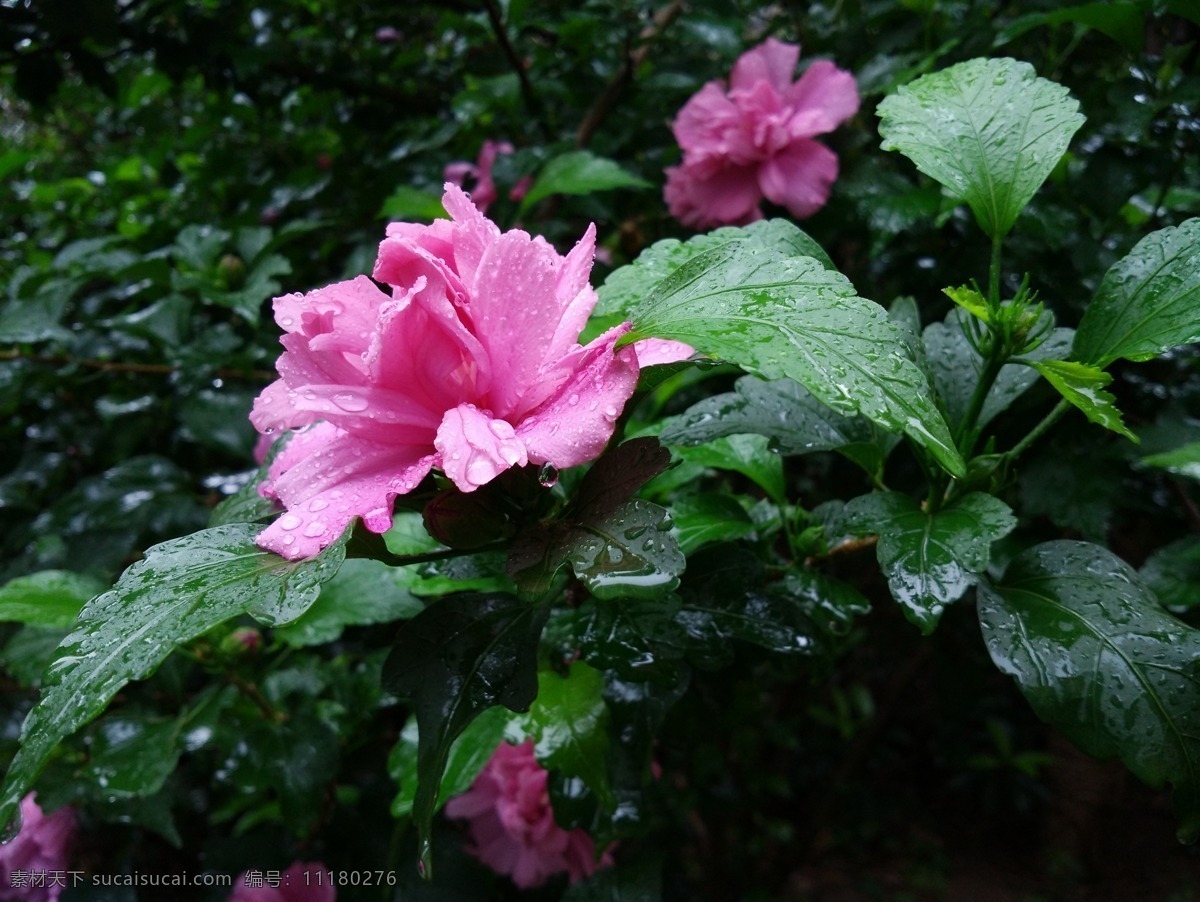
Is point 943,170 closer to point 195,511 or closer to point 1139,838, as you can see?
point 195,511

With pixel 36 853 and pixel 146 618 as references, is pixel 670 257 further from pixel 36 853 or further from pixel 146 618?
pixel 36 853

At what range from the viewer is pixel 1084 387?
1.54 ft

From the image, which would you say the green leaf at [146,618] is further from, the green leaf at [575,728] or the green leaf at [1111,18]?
the green leaf at [1111,18]

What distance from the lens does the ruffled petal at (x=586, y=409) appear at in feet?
1.41

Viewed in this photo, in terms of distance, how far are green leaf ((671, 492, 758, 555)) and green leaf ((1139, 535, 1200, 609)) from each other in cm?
45

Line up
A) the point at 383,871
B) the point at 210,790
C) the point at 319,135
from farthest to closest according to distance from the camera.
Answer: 1. the point at 319,135
2. the point at 210,790
3. the point at 383,871

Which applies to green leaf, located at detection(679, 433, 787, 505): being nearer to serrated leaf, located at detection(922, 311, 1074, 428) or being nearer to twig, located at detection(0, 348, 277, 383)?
serrated leaf, located at detection(922, 311, 1074, 428)

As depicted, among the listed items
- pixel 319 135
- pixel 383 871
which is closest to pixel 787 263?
pixel 383 871

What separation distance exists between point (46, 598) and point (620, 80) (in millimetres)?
1184

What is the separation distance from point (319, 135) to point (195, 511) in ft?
3.72

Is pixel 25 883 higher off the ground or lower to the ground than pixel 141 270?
lower

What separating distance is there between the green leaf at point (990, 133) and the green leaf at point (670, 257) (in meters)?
0.09

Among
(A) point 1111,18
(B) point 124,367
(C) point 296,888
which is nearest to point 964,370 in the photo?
(A) point 1111,18

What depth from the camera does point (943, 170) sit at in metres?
0.56
